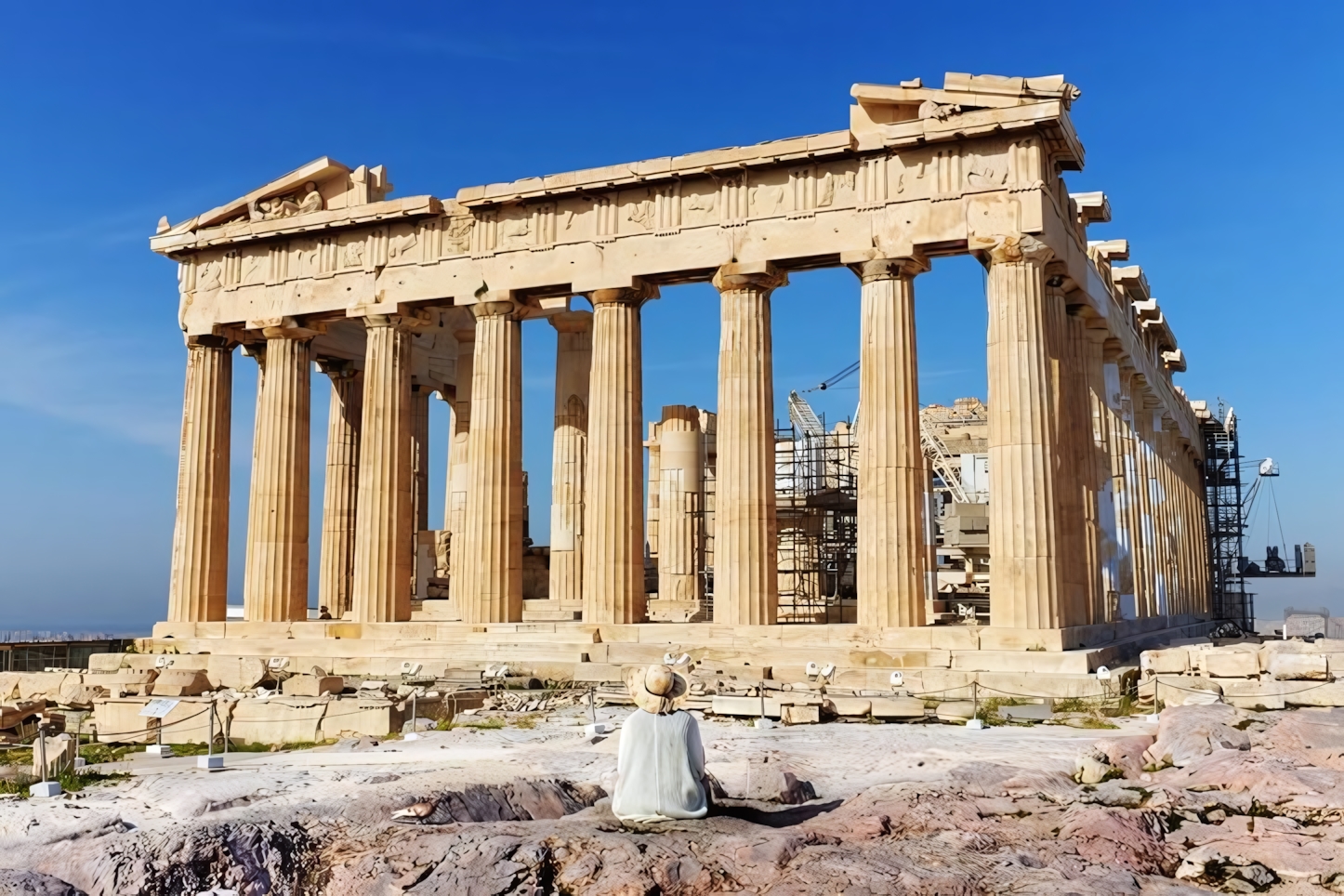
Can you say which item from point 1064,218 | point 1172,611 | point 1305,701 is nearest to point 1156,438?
point 1172,611

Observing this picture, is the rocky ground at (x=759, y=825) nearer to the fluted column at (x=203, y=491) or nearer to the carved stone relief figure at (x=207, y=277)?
the fluted column at (x=203, y=491)

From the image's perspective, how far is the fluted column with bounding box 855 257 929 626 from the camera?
83.5ft

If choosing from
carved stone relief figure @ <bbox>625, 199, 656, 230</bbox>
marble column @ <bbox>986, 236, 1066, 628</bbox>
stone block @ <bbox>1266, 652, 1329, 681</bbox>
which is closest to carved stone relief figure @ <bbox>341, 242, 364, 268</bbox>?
carved stone relief figure @ <bbox>625, 199, 656, 230</bbox>

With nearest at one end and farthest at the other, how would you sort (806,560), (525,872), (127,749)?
1. (525,872)
2. (127,749)
3. (806,560)

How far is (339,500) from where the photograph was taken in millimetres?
36719

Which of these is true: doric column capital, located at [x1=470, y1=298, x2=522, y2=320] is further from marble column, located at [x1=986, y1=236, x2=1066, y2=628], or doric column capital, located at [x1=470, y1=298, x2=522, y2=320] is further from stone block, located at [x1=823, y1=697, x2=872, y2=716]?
stone block, located at [x1=823, y1=697, x2=872, y2=716]

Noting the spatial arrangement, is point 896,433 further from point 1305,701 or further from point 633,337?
point 1305,701


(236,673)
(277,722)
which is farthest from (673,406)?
(277,722)

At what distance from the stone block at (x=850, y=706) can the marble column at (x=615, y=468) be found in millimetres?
8854

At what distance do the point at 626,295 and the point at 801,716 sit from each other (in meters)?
12.2

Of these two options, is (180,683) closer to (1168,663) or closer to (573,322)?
(573,322)

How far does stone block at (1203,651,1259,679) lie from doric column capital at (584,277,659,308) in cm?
1384

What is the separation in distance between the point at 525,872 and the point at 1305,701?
46.8 feet

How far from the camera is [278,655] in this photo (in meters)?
30.0
